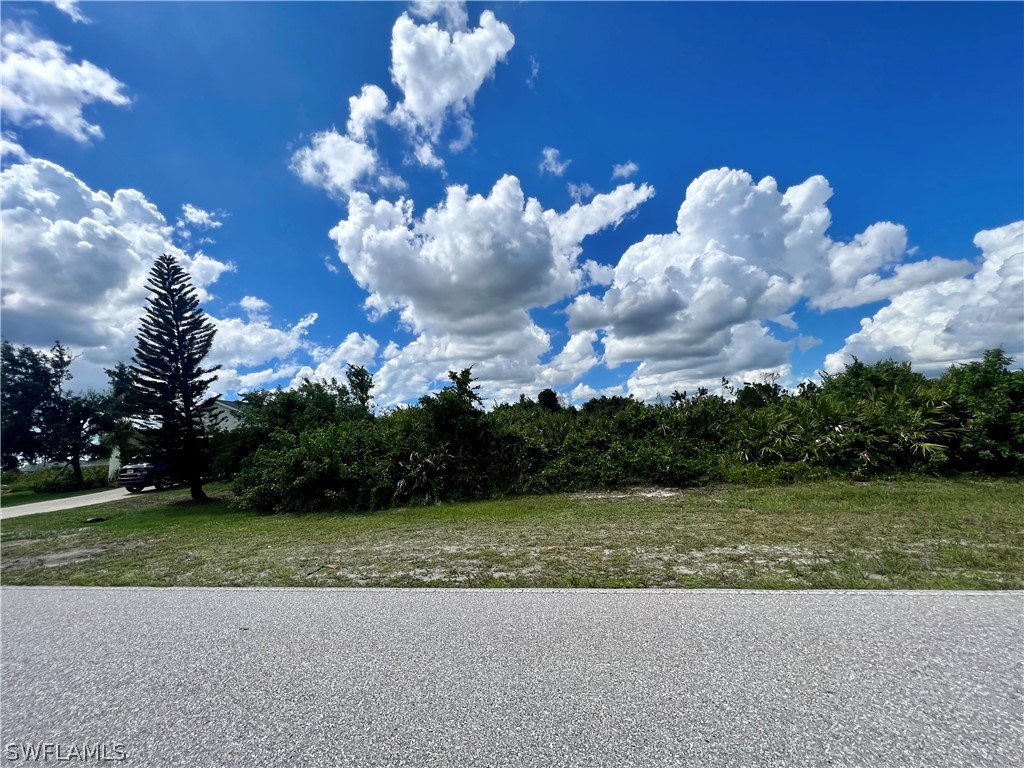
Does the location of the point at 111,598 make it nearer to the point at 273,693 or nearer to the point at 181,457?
the point at 273,693

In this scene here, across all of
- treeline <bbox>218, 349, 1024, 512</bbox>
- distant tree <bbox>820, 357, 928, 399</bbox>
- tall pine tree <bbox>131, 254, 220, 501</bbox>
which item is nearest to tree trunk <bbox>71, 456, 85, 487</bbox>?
A: tall pine tree <bbox>131, 254, 220, 501</bbox>

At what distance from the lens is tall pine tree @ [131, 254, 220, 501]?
16641mm

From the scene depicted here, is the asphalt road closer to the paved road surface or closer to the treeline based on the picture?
the treeline

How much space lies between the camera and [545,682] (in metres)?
2.40

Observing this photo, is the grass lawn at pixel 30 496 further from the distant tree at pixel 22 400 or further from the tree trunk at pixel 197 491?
the tree trunk at pixel 197 491

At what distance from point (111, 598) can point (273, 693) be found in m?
3.38

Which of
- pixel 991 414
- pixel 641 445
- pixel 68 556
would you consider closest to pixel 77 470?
pixel 68 556

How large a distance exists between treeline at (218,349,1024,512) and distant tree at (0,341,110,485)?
24.4 meters

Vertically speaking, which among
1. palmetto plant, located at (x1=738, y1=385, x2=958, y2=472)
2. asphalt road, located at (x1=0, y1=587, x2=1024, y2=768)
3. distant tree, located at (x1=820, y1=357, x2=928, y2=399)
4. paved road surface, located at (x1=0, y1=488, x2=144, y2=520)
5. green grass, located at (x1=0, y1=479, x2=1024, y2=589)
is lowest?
paved road surface, located at (x1=0, y1=488, x2=144, y2=520)

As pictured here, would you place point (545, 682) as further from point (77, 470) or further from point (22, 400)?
point (22, 400)

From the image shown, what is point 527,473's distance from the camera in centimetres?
1170

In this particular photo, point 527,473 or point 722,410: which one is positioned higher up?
point 722,410

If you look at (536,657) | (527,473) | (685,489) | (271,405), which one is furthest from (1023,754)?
(271,405)

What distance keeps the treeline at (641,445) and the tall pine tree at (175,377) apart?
5.17 meters
